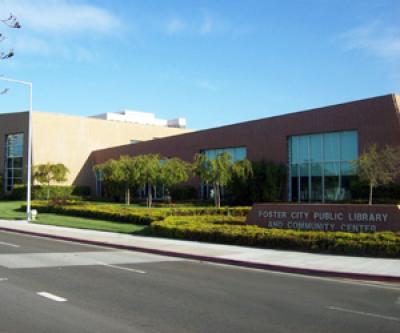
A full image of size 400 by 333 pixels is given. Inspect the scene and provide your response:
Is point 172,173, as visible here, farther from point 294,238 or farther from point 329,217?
→ point 294,238

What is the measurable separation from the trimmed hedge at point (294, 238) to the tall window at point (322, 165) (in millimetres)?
Result: 16086

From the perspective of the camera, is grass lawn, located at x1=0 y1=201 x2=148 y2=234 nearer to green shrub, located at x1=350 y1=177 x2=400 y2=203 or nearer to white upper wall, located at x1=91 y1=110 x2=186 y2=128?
green shrub, located at x1=350 y1=177 x2=400 y2=203

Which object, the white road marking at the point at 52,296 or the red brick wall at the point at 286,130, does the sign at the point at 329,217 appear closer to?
the white road marking at the point at 52,296

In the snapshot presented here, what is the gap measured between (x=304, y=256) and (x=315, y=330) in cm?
875

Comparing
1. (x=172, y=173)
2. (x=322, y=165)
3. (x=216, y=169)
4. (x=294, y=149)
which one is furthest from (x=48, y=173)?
(x=322, y=165)

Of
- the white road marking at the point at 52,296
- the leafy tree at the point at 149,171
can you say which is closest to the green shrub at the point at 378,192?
the leafy tree at the point at 149,171

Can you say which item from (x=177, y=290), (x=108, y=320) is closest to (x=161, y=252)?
(x=177, y=290)

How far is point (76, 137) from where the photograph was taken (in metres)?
62.4

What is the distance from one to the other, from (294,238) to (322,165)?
2036 cm

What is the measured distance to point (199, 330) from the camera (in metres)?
7.26

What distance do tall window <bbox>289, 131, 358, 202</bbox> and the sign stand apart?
47.1 feet

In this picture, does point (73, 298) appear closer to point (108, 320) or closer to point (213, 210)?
point (108, 320)

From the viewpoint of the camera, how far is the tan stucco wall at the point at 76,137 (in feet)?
192

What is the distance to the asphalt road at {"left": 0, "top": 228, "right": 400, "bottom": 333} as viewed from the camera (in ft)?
24.9
